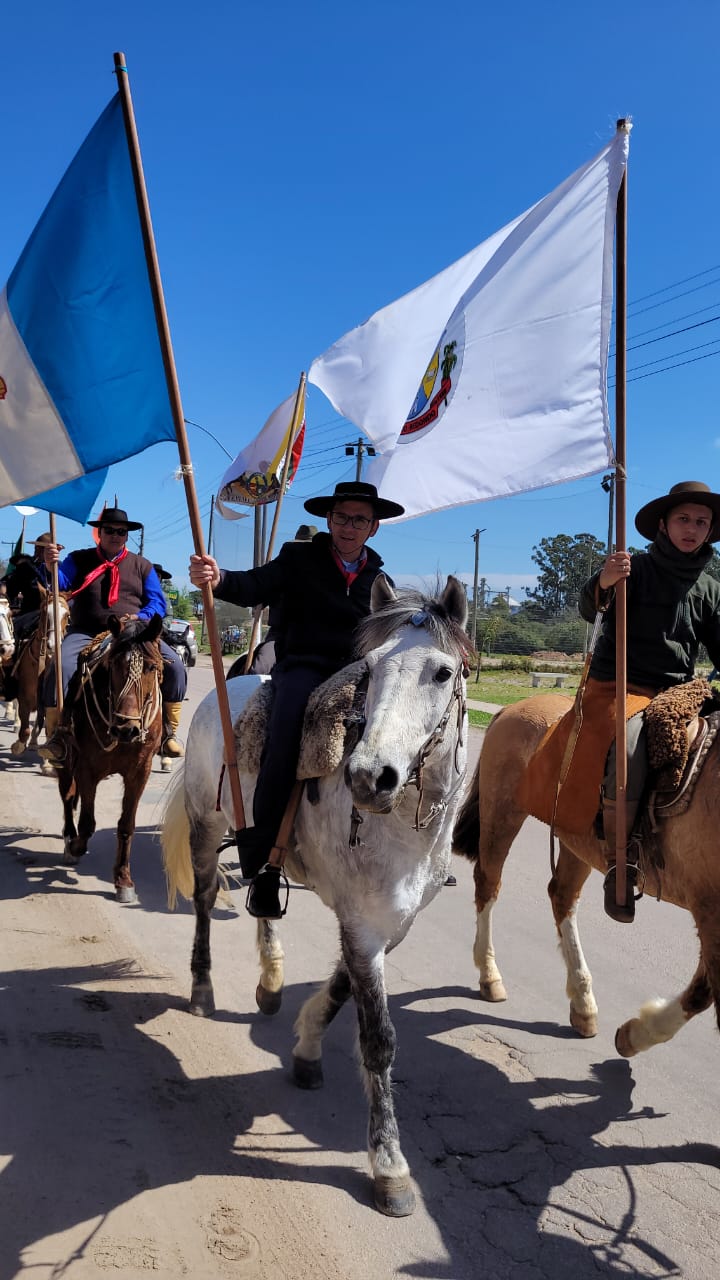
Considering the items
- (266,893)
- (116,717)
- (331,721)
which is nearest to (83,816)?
(116,717)

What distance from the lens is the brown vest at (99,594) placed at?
7.32 m

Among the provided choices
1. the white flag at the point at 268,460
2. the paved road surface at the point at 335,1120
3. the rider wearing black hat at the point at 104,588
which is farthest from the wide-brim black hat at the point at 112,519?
the paved road surface at the point at 335,1120

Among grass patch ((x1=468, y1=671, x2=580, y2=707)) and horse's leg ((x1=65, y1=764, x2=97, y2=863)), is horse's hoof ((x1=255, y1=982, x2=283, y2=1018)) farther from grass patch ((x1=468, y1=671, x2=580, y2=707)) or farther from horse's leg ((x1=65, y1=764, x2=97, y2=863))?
grass patch ((x1=468, y1=671, x2=580, y2=707))

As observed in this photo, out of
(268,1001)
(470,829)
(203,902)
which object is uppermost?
(470,829)

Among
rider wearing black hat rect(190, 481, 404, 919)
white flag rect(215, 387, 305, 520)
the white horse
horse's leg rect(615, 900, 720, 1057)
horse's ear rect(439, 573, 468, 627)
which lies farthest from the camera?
white flag rect(215, 387, 305, 520)

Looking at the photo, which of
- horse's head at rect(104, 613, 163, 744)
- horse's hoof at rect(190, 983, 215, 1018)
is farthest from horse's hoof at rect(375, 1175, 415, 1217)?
horse's head at rect(104, 613, 163, 744)

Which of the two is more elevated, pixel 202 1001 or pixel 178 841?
pixel 178 841

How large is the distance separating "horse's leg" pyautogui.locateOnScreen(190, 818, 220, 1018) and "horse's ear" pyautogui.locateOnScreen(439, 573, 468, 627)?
215 cm

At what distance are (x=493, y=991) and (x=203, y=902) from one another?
166 cm

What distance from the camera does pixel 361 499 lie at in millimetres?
3799

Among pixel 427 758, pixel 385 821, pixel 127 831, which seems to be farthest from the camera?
pixel 127 831

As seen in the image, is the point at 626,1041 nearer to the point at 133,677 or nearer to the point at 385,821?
the point at 385,821

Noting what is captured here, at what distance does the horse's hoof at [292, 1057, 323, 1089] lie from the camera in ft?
11.6

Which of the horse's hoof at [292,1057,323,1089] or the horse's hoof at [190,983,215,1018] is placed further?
the horse's hoof at [190,983,215,1018]
